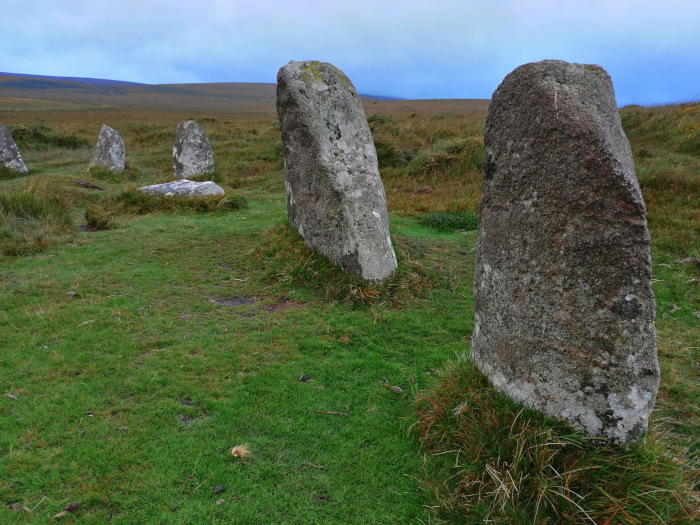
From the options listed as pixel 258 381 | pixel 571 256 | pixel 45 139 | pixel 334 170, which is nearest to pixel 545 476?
pixel 571 256

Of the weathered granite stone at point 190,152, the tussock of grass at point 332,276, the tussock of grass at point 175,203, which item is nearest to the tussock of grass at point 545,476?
the tussock of grass at point 332,276

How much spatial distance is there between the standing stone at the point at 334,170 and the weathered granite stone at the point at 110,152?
498 inches

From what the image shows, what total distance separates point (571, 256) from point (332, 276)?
439 cm

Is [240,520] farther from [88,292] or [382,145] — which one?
[382,145]

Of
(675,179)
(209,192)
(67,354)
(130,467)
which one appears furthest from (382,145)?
(130,467)

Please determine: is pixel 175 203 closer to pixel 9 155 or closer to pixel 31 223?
pixel 31 223

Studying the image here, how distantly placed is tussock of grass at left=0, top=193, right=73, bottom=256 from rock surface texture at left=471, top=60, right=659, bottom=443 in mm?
9041

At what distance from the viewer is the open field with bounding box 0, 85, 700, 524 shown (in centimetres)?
322

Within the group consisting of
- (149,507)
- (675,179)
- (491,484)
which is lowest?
(149,507)

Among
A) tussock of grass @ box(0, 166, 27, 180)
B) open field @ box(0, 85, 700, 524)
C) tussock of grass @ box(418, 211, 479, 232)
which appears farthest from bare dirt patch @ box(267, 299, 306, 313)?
tussock of grass @ box(0, 166, 27, 180)

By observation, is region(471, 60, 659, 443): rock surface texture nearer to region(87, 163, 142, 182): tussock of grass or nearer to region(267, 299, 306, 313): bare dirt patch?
region(267, 299, 306, 313): bare dirt patch

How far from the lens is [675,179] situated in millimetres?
11133

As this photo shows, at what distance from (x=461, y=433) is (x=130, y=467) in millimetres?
A: 2557

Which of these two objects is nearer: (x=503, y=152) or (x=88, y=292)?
(x=503, y=152)
